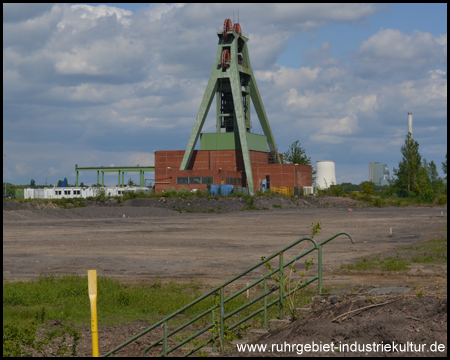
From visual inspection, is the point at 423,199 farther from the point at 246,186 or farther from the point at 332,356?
the point at 332,356

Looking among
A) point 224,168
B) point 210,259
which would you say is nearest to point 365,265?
point 210,259

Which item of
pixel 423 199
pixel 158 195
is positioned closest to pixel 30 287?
pixel 158 195

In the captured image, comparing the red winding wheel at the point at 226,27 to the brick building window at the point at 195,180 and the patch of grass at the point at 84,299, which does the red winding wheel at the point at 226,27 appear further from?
the patch of grass at the point at 84,299

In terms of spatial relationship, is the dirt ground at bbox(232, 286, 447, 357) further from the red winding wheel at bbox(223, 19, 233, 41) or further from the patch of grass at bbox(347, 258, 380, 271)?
the red winding wheel at bbox(223, 19, 233, 41)

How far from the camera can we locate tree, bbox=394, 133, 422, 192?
99688mm

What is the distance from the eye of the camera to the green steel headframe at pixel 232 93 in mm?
82000

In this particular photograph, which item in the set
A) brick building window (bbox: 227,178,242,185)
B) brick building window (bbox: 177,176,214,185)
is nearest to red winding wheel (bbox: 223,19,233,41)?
brick building window (bbox: 227,178,242,185)

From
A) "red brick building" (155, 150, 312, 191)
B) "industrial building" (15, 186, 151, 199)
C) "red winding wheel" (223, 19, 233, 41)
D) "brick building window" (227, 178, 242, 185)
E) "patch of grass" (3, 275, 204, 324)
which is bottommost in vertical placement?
"patch of grass" (3, 275, 204, 324)

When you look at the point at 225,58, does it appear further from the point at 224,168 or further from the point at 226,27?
the point at 224,168

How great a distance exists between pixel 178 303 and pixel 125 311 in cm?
135

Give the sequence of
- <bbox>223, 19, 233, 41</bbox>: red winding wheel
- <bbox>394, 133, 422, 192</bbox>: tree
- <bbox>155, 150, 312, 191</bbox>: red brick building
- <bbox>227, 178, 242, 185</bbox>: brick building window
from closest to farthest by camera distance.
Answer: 1. <bbox>227, 178, 242, 185</bbox>: brick building window
2. <bbox>223, 19, 233, 41</bbox>: red winding wheel
3. <bbox>155, 150, 312, 191</bbox>: red brick building
4. <bbox>394, 133, 422, 192</bbox>: tree

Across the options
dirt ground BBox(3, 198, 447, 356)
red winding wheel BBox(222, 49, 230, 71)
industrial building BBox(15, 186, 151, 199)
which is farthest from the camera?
industrial building BBox(15, 186, 151, 199)

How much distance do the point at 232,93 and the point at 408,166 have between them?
39.7 meters

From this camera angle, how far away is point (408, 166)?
100 m
